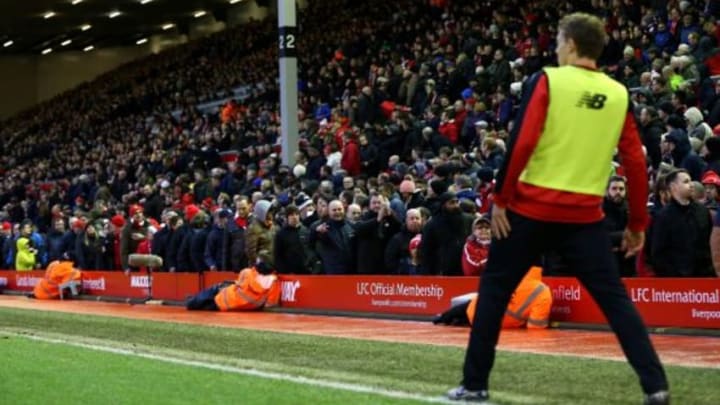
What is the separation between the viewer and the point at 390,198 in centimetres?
1855

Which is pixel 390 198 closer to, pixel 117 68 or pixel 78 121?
pixel 78 121

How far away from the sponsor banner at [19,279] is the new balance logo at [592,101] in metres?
23.4

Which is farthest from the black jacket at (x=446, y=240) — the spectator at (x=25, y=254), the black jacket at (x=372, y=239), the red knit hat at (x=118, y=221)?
the spectator at (x=25, y=254)

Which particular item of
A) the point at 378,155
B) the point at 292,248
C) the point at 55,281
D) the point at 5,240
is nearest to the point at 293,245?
the point at 292,248

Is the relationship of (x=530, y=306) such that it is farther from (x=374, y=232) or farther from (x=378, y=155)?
(x=378, y=155)

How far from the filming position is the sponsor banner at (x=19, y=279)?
29.3 m

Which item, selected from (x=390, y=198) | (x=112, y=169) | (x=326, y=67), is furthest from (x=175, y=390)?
(x=112, y=169)

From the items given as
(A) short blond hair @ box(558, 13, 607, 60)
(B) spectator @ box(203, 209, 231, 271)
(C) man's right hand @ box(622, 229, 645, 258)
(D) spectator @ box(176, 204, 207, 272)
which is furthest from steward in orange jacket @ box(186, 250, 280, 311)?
(A) short blond hair @ box(558, 13, 607, 60)

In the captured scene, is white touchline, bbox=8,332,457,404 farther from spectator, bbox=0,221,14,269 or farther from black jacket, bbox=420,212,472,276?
spectator, bbox=0,221,14,269

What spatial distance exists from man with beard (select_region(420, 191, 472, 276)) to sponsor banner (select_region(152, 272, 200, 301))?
271 inches

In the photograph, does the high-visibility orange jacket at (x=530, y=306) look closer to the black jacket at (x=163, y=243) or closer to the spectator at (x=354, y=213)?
the spectator at (x=354, y=213)

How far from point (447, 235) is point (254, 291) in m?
4.73

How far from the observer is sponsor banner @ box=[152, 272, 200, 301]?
2273 cm

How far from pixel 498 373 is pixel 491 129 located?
12769 millimetres
